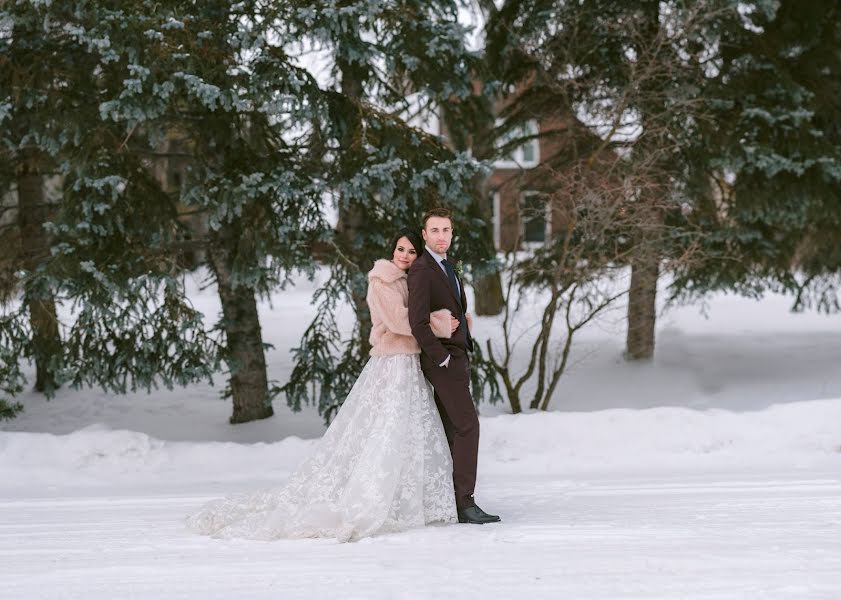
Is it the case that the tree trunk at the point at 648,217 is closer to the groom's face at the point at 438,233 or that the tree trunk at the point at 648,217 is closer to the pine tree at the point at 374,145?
the pine tree at the point at 374,145

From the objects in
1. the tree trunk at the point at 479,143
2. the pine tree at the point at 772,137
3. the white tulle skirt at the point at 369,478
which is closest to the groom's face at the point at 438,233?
the white tulle skirt at the point at 369,478

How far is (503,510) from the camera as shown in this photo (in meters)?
6.52

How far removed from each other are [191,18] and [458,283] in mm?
5047

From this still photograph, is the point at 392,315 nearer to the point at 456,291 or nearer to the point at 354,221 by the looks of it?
the point at 456,291

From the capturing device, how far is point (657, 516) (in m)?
6.16

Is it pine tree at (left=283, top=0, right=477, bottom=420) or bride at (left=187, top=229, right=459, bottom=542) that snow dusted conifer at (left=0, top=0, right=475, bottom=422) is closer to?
pine tree at (left=283, top=0, right=477, bottom=420)

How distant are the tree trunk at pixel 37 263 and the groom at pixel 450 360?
5.08 meters

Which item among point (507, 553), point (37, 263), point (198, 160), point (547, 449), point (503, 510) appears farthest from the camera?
point (37, 263)

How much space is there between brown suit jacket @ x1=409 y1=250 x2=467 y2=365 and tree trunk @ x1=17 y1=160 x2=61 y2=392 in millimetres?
5073

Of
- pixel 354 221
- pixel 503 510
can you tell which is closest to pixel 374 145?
pixel 354 221

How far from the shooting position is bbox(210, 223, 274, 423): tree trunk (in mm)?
10953

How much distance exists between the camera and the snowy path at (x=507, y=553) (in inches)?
181

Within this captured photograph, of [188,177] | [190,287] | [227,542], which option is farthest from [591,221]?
[190,287]

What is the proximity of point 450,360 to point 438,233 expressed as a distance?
30.1 inches
